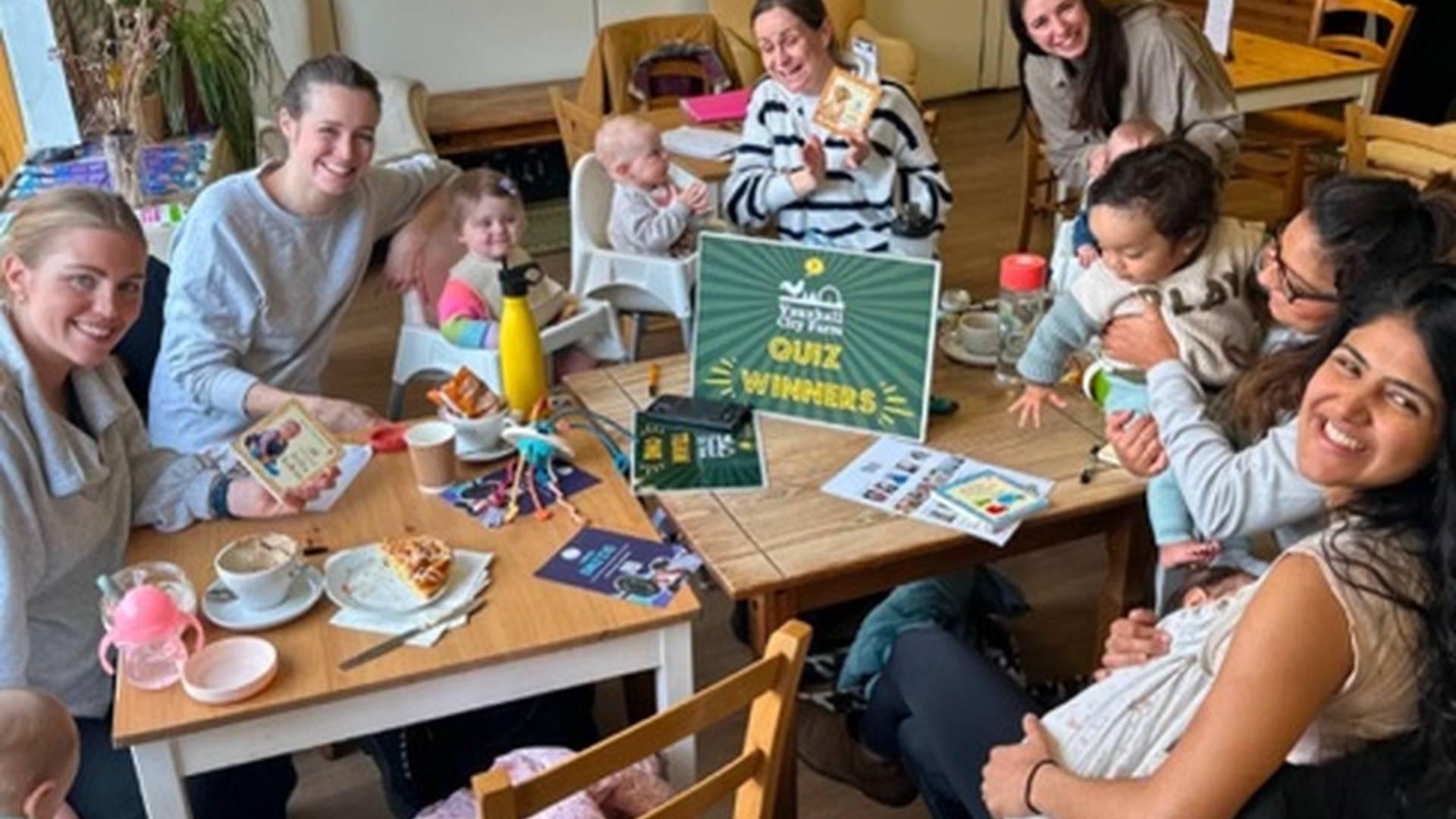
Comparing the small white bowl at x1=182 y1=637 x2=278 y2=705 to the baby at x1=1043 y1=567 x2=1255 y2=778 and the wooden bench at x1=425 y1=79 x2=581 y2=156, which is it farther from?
the wooden bench at x1=425 y1=79 x2=581 y2=156

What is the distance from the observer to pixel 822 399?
81.9 inches

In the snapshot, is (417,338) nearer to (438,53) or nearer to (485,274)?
(485,274)

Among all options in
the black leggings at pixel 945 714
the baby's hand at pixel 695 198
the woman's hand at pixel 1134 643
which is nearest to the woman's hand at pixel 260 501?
the black leggings at pixel 945 714

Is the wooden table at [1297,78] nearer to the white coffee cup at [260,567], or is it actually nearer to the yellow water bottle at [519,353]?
the yellow water bottle at [519,353]

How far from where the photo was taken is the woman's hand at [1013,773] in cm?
147

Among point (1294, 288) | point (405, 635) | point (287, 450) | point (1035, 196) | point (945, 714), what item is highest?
point (1294, 288)

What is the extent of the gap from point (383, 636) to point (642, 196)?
5.90ft

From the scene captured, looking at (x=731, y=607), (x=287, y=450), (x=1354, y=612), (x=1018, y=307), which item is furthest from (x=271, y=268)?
(x=1354, y=612)

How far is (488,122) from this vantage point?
511 centimetres

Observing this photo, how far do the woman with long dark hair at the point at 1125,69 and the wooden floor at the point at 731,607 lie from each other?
928 mm

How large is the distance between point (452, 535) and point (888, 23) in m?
5.34

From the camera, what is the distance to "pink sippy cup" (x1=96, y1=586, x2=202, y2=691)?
1.51m

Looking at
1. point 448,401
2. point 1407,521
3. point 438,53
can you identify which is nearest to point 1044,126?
point 448,401

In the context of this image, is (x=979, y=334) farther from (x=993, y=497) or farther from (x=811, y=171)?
(x=811, y=171)
